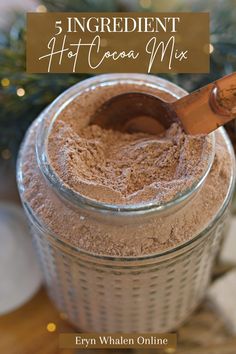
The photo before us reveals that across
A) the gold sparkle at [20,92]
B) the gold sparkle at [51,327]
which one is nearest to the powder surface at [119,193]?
the gold sparkle at [20,92]

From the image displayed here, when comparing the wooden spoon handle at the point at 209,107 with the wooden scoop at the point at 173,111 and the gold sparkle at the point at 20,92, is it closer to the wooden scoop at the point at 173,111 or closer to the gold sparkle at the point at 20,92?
the wooden scoop at the point at 173,111

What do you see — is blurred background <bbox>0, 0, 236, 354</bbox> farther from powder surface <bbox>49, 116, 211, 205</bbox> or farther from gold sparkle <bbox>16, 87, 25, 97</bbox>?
powder surface <bbox>49, 116, 211, 205</bbox>

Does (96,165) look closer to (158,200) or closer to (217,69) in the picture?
(158,200)

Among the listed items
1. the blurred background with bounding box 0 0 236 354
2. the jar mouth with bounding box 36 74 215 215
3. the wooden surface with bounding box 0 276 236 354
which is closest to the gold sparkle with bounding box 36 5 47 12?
the blurred background with bounding box 0 0 236 354

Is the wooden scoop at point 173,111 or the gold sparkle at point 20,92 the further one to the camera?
the gold sparkle at point 20,92

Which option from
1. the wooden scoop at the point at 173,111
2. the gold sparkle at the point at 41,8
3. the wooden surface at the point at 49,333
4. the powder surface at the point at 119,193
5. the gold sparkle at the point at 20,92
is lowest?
the wooden surface at the point at 49,333

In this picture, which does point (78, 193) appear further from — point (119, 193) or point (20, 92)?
point (20, 92)

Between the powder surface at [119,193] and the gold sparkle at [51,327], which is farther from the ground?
the powder surface at [119,193]
